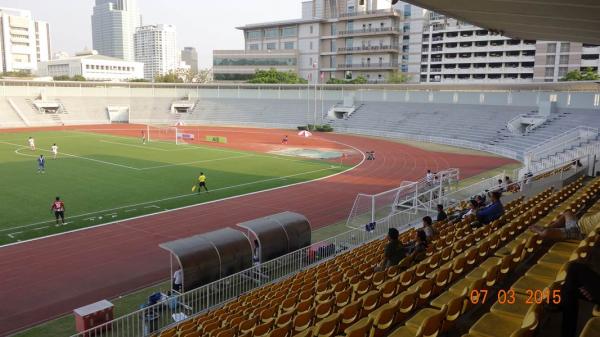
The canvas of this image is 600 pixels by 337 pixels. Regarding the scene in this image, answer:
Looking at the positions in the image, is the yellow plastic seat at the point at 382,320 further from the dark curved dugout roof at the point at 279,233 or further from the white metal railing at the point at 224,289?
the dark curved dugout roof at the point at 279,233

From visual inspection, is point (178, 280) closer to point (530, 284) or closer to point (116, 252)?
point (116, 252)

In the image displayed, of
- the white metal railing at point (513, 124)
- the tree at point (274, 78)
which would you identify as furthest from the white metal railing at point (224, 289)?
the tree at point (274, 78)

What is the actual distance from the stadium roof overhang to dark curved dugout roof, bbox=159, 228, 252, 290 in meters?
8.87

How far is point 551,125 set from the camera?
51125 mm

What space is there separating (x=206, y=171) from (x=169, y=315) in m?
24.7

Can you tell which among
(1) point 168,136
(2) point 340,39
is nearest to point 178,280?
(1) point 168,136

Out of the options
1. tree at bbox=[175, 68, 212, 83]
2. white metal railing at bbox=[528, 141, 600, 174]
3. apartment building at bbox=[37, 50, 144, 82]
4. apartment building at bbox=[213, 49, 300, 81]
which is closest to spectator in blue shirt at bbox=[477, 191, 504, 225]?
white metal railing at bbox=[528, 141, 600, 174]

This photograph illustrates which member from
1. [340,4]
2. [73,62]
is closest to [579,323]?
[340,4]

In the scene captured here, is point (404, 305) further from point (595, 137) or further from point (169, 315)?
point (595, 137)

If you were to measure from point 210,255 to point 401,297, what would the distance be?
24.0 ft

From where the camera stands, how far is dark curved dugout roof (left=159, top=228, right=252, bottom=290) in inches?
526

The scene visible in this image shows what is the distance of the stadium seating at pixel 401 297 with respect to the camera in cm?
696

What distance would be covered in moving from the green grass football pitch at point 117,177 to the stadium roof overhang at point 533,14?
1684cm

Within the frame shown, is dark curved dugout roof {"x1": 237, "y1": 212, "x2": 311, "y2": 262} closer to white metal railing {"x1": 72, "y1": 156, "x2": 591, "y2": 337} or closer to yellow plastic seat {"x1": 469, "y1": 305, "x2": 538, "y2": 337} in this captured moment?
white metal railing {"x1": 72, "y1": 156, "x2": 591, "y2": 337}
